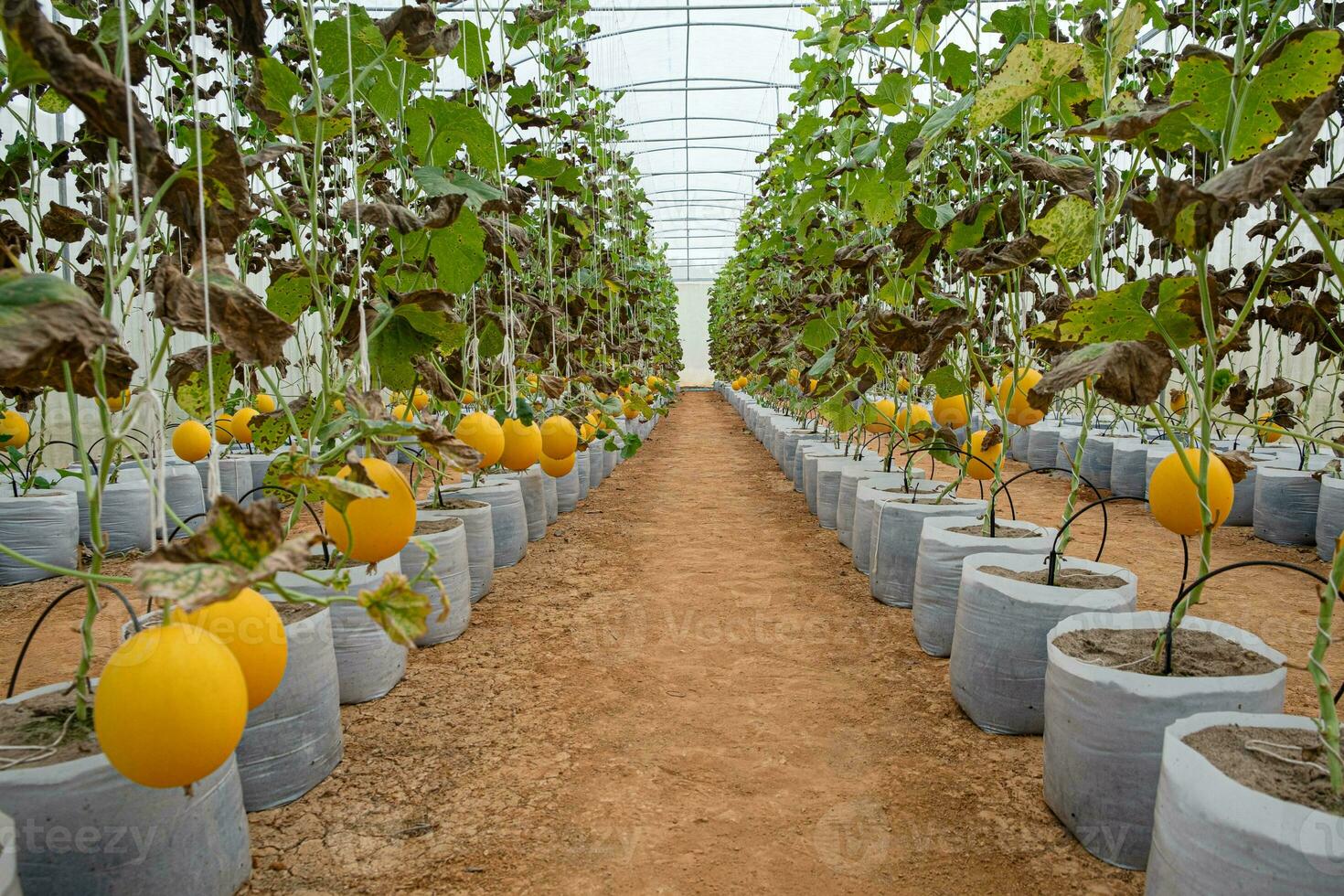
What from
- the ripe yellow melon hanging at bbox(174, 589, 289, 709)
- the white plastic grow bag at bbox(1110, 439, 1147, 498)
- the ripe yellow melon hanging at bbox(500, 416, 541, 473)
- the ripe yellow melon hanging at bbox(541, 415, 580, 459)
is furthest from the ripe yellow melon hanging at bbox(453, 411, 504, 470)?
the white plastic grow bag at bbox(1110, 439, 1147, 498)

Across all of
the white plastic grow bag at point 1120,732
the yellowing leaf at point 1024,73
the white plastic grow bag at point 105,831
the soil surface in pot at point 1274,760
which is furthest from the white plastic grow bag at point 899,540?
the white plastic grow bag at point 105,831

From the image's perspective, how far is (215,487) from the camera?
1.11 meters

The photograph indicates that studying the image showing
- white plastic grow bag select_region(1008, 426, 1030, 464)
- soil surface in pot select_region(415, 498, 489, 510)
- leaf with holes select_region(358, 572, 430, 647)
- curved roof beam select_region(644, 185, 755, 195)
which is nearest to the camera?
leaf with holes select_region(358, 572, 430, 647)

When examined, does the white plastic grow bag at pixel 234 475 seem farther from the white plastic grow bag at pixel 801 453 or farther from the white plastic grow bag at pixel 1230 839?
the white plastic grow bag at pixel 1230 839

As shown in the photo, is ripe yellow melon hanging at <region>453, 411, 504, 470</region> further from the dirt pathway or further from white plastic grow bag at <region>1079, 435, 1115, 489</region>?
white plastic grow bag at <region>1079, 435, 1115, 489</region>

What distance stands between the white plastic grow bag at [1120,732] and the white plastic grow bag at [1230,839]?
0.78ft

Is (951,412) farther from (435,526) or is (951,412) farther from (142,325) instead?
(142,325)

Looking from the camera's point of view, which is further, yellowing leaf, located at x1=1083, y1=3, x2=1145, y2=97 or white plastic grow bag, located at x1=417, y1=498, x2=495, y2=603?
white plastic grow bag, located at x1=417, y1=498, x2=495, y2=603

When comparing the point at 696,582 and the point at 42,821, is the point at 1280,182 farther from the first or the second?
the point at 696,582

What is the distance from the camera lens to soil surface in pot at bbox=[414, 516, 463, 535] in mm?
2862

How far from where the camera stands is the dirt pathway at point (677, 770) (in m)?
1.64

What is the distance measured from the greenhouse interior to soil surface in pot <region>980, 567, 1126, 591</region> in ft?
0.09

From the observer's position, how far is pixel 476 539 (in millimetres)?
3238

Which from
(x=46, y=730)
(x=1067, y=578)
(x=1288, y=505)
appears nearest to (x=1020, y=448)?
(x=1288, y=505)
